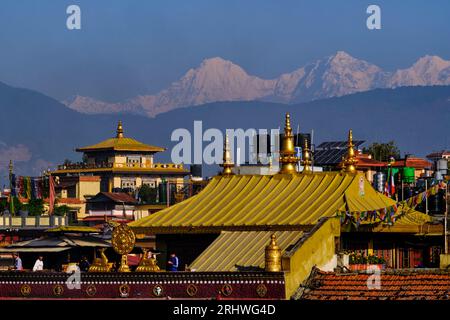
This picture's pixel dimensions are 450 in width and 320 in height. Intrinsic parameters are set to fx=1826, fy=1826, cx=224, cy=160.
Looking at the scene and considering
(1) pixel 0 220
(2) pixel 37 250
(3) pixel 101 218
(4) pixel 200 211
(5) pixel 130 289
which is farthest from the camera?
(3) pixel 101 218

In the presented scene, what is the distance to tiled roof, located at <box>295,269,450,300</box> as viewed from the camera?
3959 cm

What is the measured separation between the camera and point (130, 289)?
1709 inches

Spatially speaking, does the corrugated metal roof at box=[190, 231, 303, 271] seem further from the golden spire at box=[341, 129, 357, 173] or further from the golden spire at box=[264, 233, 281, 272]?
the golden spire at box=[341, 129, 357, 173]

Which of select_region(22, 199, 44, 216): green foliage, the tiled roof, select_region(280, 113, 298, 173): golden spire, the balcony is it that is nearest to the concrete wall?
the tiled roof

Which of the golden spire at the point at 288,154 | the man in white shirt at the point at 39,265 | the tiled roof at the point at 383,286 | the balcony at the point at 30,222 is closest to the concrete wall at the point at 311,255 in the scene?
the tiled roof at the point at 383,286

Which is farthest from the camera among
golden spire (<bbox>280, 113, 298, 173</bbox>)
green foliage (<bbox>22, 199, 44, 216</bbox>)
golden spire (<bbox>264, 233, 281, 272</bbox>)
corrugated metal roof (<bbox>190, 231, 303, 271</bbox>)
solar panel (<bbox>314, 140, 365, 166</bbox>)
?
green foliage (<bbox>22, 199, 44, 216</bbox>)

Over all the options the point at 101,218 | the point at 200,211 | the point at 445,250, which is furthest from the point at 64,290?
the point at 101,218

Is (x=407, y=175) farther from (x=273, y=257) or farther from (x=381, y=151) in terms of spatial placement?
(x=381, y=151)

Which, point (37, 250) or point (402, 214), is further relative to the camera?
point (37, 250)

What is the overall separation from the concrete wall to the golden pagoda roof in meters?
2.56

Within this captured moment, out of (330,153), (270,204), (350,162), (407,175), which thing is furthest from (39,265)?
(330,153)

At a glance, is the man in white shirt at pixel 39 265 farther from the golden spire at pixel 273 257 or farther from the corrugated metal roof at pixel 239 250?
the golden spire at pixel 273 257
